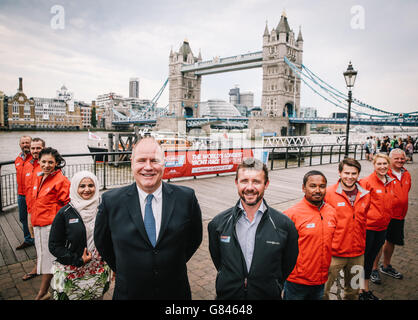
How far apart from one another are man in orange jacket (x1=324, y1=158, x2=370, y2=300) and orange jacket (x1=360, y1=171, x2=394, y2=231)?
0.53 m

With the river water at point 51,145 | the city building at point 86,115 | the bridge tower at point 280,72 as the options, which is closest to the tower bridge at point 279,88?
the bridge tower at point 280,72

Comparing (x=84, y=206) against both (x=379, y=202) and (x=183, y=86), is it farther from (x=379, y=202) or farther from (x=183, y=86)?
(x=183, y=86)

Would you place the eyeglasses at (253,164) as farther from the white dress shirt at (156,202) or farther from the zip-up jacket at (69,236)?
the zip-up jacket at (69,236)

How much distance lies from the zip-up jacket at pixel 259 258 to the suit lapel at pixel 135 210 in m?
0.56

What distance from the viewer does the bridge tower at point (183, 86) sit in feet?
288

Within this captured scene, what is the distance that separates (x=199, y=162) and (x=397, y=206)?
718 cm

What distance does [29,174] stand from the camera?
158 inches

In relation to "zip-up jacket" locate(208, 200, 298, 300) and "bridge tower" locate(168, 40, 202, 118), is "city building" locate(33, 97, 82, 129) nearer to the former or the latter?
"bridge tower" locate(168, 40, 202, 118)

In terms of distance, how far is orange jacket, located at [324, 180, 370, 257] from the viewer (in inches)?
112

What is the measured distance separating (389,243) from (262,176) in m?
3.11

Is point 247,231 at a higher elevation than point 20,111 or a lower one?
lower

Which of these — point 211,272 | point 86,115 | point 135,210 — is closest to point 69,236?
point 135,210
